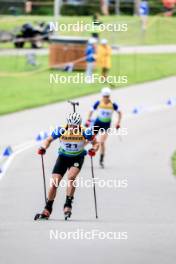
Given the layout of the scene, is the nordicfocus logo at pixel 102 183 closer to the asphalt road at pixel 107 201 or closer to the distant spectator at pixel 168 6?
the asphalt road at pixel 107 201

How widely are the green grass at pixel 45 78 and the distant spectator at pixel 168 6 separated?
35.3ft

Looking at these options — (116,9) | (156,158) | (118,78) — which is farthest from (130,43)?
(156,158)

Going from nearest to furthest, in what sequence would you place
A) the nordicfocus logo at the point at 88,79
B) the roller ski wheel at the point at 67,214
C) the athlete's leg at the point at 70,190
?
the roller ski wheel at the point at 67,214
the athlete's leg at the point at 70,190
the nordicfocus logo at the point at 88,79

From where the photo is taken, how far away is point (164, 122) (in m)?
34.2

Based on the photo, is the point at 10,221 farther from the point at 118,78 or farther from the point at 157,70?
the point at 157,70

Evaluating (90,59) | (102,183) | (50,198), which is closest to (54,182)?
(50,198)

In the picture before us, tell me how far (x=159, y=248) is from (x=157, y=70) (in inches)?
1313

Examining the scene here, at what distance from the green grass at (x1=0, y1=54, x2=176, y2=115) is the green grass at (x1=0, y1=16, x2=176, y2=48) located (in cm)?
505

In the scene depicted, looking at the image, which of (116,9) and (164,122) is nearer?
(164,122)

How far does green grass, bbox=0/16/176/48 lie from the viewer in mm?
57500

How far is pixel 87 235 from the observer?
15.5m

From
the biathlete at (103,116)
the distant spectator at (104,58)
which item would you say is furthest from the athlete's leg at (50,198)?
the distant spectator at (104,58)

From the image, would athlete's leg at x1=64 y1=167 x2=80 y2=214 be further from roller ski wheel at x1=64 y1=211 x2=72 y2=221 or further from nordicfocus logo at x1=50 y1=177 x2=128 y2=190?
nordicfocus logo at x1=50 y1=177 x2=128 y2=190

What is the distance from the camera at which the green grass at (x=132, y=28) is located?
57.5 meters
